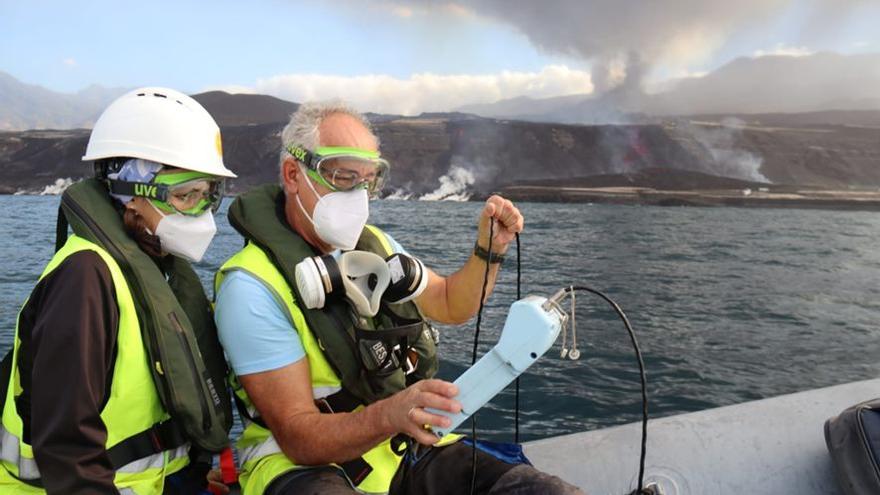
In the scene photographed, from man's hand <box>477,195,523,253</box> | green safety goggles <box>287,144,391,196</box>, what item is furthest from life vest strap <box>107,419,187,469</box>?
man's hand <box>477,195,523,253</box>

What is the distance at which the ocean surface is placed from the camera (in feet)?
24.3

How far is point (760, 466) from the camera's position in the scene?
3.00 meters

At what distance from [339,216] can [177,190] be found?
0.59m

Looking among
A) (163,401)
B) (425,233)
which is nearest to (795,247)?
(425,233)

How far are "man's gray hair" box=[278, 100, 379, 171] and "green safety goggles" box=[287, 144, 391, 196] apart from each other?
0.11 feet

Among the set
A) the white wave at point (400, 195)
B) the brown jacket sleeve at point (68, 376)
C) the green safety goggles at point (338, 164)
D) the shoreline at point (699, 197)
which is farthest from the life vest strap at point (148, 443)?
the white wave at point (400, 195)

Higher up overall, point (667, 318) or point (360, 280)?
point (360, 280)

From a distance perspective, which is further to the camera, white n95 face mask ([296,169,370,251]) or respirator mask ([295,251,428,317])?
white n95 face mask ([296,169,370,251])

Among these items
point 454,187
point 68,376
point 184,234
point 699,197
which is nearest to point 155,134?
point 184,234

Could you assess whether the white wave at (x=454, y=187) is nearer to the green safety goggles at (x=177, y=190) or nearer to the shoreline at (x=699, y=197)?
the shoreline at (x=699, y=197)

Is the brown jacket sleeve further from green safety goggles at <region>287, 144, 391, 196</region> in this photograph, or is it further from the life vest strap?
green safety goggles at <region>287, 144, 391, 196</region>

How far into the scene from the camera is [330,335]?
225cm

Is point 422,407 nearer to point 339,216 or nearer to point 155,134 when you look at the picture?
point 339,216

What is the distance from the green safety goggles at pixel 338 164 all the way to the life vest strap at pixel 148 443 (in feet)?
3.36
